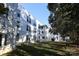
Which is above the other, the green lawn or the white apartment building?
the white apartment building

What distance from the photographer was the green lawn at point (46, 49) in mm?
2629

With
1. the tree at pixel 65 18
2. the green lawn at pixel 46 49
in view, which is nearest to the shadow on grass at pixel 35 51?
the green lawn at pixel 46 49

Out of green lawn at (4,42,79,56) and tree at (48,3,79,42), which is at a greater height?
tree at (48,3,79,42)

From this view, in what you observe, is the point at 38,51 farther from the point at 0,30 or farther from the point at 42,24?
the point at 0,30

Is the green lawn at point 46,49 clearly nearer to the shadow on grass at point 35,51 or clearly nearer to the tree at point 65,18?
the shadow on grass at point 35,51

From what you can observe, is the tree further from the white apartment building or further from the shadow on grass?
the shadow on grass

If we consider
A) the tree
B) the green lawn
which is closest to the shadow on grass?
the green lawn

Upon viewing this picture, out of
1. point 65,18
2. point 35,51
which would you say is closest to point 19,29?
point 35,51

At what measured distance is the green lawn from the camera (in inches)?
104

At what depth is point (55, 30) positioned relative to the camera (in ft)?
8.75

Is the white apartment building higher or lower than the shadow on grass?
higher

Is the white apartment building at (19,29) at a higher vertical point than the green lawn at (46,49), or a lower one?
higher

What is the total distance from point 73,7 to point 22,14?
25.9 inches

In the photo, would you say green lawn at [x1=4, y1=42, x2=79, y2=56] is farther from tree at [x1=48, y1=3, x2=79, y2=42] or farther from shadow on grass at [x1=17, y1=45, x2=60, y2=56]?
tree at [x1=48, y1=3, x2=79, y2=42]
